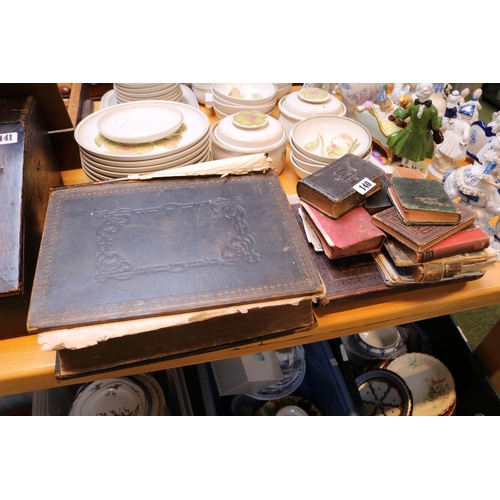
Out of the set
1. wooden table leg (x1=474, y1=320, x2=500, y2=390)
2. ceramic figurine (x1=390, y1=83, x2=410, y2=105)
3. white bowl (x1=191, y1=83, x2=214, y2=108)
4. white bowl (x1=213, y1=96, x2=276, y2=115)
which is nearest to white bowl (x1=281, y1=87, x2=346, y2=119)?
white bowl (x1=213, y1=96, x2=276, y2=115)

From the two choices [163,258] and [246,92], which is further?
[246,92]

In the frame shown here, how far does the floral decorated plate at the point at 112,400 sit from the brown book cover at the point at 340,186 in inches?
27.3

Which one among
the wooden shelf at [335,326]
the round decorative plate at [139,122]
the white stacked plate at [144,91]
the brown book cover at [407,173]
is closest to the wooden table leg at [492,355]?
the wooden shelf at [335,326]

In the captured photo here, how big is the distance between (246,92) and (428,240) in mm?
782

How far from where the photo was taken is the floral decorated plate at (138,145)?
0.82 metres

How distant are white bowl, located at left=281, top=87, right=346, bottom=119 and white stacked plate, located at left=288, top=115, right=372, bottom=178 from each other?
0.07 metres

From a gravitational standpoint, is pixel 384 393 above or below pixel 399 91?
below

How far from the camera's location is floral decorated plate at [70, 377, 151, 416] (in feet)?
3.34

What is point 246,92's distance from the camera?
120 cm

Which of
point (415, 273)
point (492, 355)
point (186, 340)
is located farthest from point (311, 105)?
point (492, 355)

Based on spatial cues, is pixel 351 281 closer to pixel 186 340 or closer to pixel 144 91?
pixel 186 340

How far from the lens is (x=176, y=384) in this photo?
1.09 meters

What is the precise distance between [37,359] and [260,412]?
28.7 inches

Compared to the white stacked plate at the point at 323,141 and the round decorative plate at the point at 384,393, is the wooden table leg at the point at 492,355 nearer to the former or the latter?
the round decorative plate at the point at 384,393
